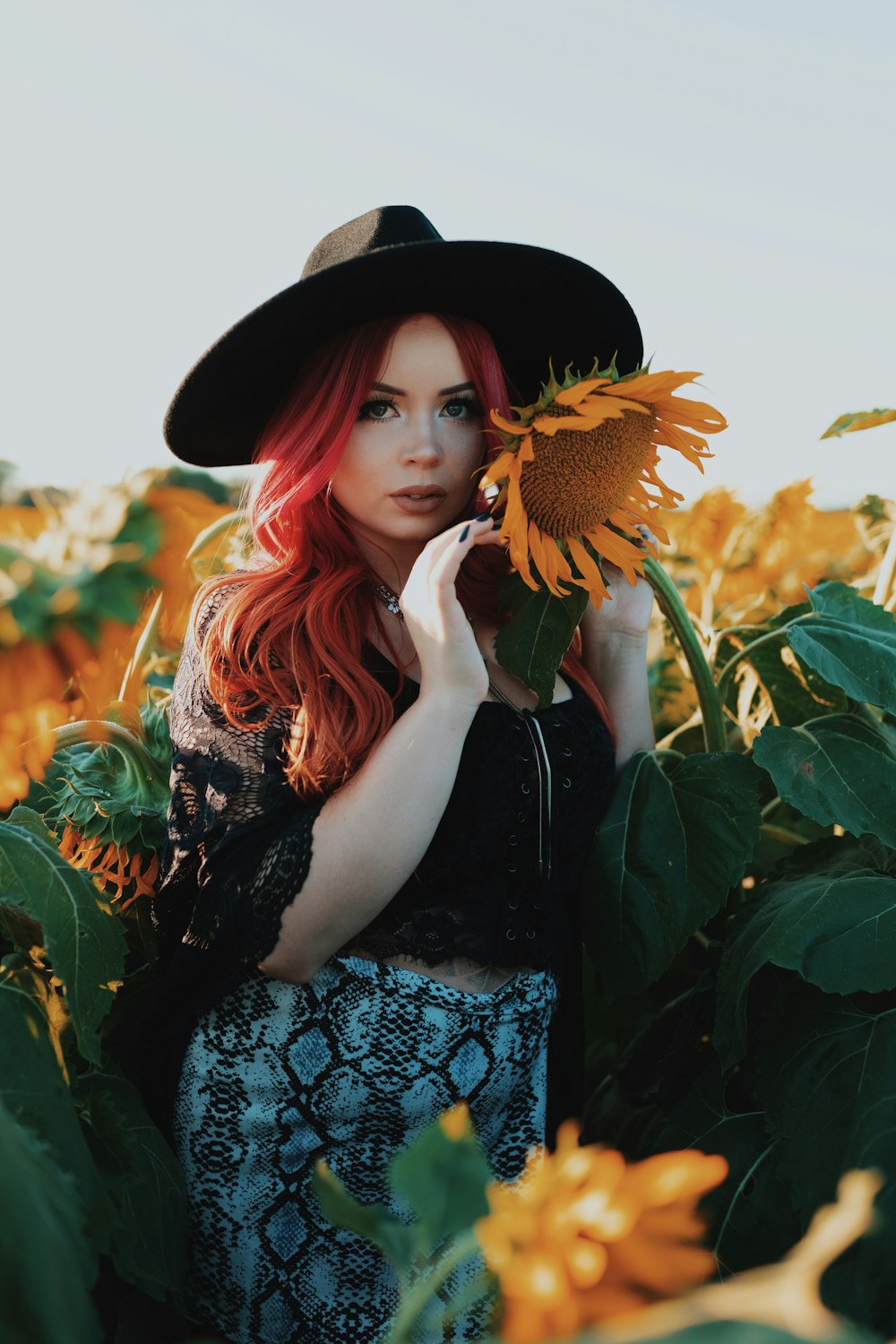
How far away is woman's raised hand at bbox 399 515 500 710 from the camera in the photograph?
1170 mm

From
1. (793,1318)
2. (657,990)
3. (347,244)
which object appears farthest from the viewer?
(657,990)

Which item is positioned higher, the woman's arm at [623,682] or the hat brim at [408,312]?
the hat brim at [408,312]

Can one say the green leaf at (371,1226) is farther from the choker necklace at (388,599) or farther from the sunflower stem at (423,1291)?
the choker necklace at (388,599)

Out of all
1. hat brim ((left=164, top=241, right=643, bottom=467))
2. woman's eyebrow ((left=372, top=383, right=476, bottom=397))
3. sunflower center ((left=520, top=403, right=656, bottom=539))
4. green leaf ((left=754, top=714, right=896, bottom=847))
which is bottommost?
green leaf ((left=754, top=714, right=896, bottom=847))

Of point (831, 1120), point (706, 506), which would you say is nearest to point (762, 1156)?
point (831, 1120)

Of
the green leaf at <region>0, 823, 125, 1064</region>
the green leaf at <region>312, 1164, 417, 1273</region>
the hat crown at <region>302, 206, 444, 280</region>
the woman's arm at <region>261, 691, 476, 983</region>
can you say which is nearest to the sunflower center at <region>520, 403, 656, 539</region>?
the woman's arm at <region>261, 691, 476, 983</region>

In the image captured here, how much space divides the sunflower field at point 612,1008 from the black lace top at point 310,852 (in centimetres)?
8

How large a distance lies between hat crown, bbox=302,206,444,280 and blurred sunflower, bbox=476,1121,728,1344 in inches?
43.0

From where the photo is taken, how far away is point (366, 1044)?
1210mm

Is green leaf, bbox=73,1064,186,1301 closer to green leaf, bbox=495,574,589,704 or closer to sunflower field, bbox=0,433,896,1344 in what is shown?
sunflower field, bbox=0,433,896,1344

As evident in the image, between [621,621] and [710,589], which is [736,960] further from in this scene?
[710,589]

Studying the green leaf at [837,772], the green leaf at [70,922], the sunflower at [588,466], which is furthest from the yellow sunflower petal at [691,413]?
the green leaf at [70,922]

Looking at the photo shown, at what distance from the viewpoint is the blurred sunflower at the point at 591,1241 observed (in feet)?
1.34

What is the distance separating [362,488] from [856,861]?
710mm
